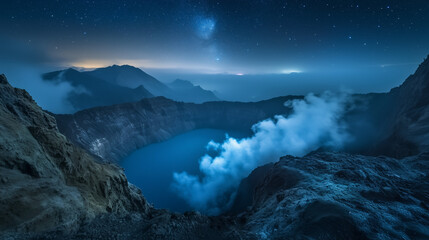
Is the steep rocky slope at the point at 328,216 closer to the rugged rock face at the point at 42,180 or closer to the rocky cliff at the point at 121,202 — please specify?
the rocky cliff at the point at 121,202

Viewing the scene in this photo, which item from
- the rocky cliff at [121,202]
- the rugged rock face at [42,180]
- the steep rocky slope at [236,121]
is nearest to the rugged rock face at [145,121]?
the steep rocky slope at [236,121]

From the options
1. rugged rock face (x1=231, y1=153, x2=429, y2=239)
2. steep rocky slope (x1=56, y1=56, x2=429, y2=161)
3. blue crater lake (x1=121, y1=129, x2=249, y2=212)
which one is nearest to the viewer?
rugged rock face (x1=231, y1=153, x2=429, y2=239)

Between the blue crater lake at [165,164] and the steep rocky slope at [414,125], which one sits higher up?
the steep rocky slope at [414,125]

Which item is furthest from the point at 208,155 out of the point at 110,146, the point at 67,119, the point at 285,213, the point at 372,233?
the point at 372,233

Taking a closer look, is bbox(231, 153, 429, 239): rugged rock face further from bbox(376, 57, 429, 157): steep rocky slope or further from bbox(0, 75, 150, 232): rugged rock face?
bbox(0, 75, 150, 232): rugged rock face

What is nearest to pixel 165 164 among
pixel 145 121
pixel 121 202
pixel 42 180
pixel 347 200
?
pixel 145 121

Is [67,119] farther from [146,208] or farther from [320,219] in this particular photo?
[320,219]

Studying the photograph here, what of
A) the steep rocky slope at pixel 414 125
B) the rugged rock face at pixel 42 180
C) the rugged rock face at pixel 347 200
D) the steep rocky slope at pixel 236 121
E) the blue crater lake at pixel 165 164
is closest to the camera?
the rugged rock face at pixel 42 180

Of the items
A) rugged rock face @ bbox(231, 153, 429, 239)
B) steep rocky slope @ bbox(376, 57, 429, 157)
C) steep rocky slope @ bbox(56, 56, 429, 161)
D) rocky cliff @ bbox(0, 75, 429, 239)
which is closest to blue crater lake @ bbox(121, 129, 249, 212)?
steep rocky slope @ bbox(56, 56, 429, 161)
